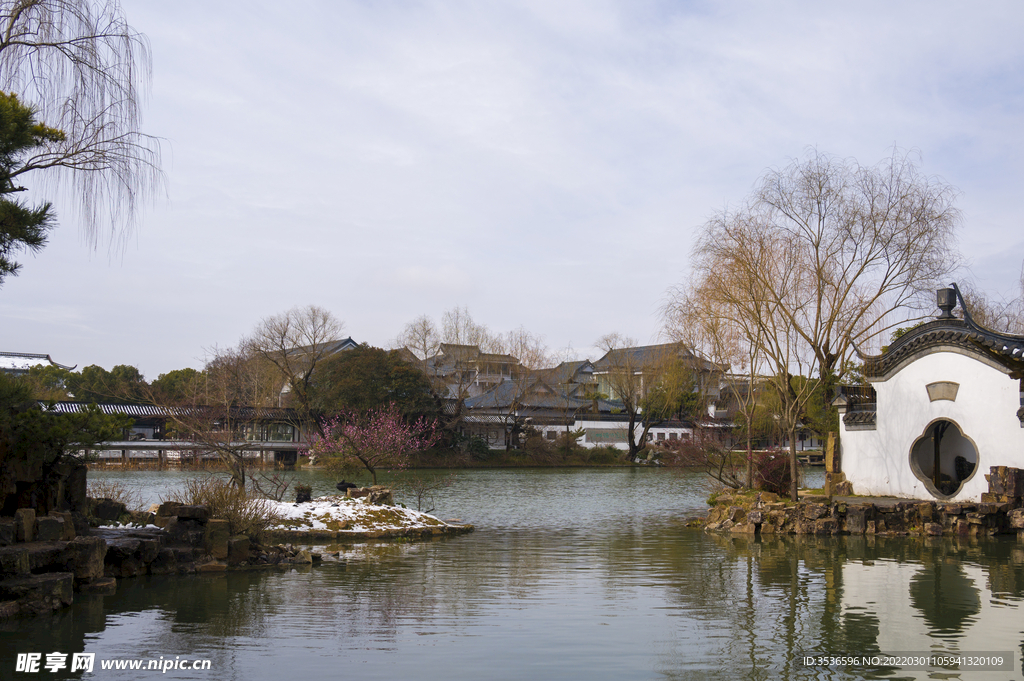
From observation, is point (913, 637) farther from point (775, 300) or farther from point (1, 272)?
point (775, 300)

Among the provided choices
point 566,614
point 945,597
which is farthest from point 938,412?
point 566,614

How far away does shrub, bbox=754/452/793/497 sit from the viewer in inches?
747

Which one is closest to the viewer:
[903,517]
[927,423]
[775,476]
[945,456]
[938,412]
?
[903,517]

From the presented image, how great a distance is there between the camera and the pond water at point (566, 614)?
20.5ft

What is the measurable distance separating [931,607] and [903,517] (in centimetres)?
733

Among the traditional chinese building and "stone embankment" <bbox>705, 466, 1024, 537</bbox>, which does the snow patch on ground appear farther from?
the traditional chinese building

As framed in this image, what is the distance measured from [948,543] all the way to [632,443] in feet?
108

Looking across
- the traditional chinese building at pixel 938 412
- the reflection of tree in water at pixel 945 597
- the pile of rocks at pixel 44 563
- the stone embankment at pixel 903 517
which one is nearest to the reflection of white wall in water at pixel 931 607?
the reflection of tree in water at pixel 945 597

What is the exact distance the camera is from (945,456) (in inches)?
738

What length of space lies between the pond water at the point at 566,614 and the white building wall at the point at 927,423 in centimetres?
251

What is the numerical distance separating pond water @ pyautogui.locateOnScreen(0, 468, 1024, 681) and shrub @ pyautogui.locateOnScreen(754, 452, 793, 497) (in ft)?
16.5

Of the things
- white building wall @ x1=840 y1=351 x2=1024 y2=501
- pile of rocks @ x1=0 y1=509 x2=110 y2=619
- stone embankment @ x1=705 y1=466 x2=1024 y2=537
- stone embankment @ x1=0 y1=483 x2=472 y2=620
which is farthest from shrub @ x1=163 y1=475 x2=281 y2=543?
white building wall @ x1=840 y1=351 x2=1024 y2=501

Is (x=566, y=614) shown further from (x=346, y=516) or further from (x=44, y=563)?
(x=346, y=516)

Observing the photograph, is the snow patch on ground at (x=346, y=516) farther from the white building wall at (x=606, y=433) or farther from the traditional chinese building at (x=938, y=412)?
the white building wall at (x=606, y=433)
